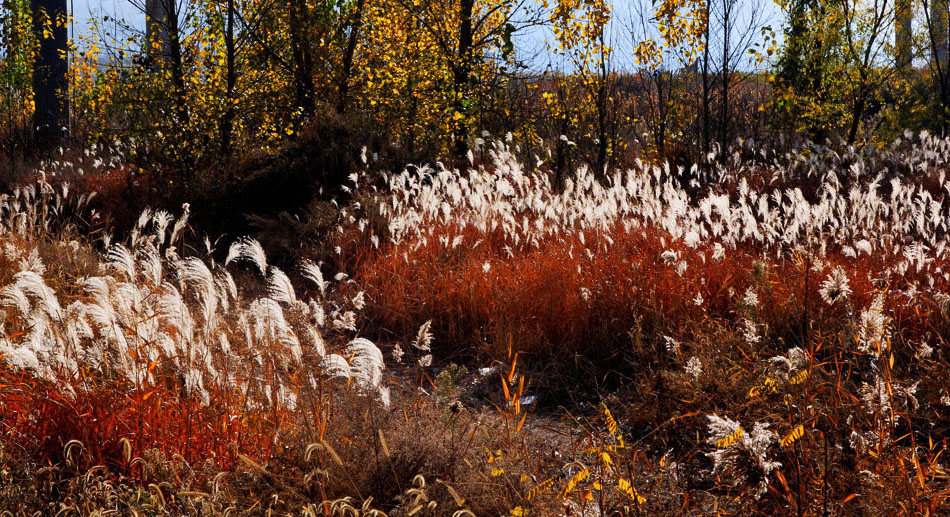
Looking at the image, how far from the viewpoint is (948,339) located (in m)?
4.03

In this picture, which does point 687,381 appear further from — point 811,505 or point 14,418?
point 14,418

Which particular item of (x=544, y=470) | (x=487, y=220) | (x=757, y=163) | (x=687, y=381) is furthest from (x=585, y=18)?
(x=544, y=470)

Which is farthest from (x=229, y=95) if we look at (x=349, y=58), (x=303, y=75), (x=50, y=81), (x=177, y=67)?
(x=50, y=81)

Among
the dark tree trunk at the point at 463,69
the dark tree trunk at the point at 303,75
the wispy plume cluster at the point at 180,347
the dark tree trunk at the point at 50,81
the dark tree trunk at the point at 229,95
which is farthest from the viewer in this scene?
the dark tree trunk at the point at 50,81

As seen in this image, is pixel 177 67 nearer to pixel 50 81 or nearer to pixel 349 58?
pixel 349 58

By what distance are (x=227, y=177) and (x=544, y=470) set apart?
748 cm

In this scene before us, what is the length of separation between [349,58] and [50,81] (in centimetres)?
960

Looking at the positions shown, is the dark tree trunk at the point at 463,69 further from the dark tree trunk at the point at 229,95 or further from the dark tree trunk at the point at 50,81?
the dark tree trunk at the point at 50,81

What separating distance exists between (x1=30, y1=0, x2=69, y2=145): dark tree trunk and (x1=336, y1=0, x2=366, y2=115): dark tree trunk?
8913 millimetres

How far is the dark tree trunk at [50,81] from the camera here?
1722 centimetres

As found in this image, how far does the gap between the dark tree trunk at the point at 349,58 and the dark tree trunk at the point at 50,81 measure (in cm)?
891

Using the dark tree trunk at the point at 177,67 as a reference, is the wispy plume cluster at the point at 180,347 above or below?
below

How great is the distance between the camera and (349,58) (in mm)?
11797

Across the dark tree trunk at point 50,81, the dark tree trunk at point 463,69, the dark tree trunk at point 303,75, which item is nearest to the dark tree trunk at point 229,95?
the dark tree trunk at point 303,75
